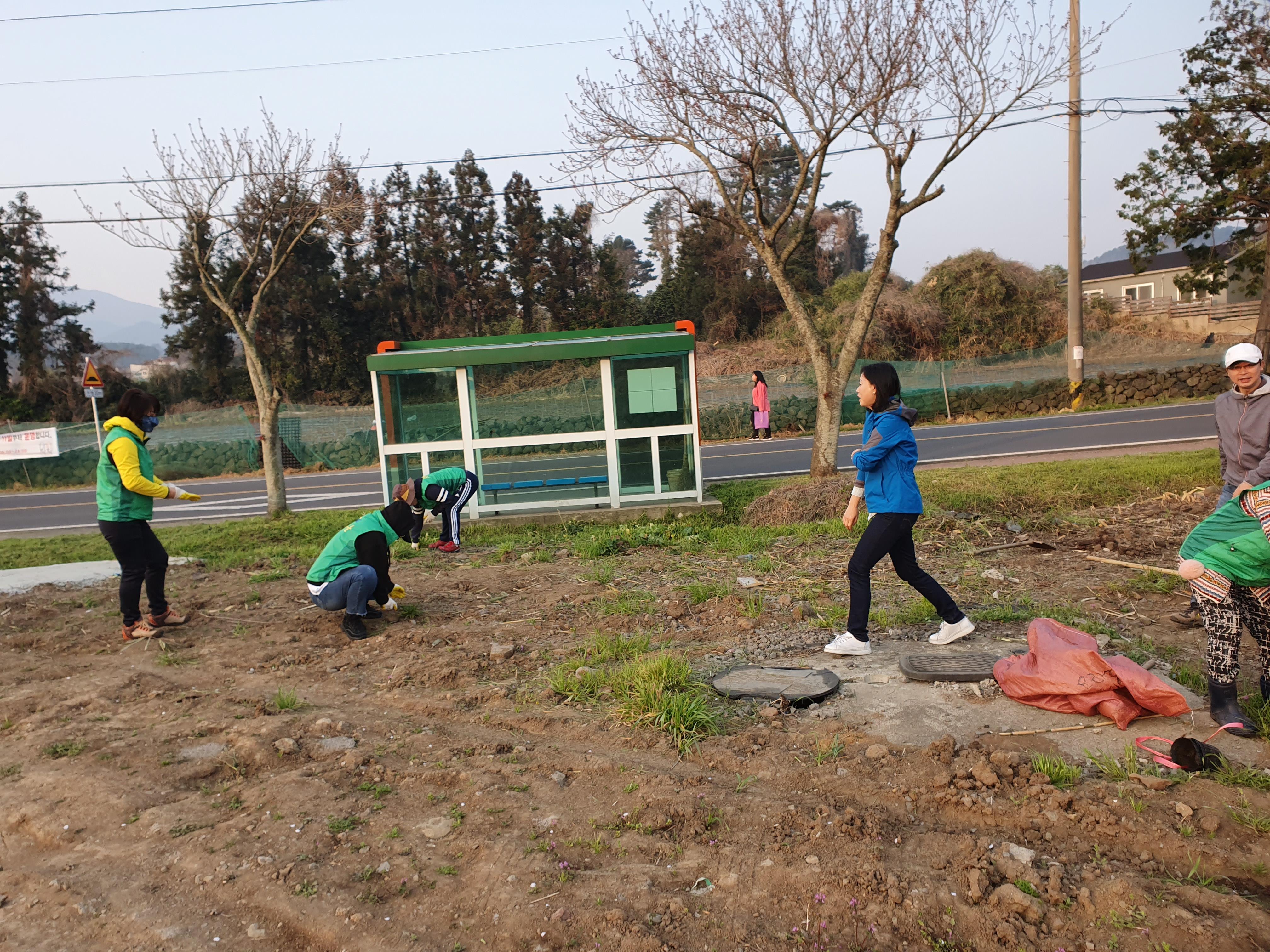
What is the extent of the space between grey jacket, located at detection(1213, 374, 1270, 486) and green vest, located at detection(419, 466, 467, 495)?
5.27 metres

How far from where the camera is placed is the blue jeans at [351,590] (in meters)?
6.29

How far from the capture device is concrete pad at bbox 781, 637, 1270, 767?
3.91 m

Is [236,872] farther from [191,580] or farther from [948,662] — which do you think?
[191,580]

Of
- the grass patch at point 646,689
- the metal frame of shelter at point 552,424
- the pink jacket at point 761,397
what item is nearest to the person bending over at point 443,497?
the grass patch at point 646,689

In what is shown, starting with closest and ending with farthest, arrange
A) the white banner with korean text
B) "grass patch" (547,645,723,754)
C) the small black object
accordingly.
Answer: the small black object, "grass patch" (547,645,723,754), the white banner with korean text

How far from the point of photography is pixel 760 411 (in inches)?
916

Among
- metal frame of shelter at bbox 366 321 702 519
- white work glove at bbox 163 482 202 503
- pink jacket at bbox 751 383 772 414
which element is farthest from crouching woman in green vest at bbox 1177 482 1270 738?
pink jacket at bbox 751 383 772 414

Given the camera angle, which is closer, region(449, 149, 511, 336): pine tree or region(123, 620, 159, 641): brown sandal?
region(123, 620, 159, 641): brown sandal

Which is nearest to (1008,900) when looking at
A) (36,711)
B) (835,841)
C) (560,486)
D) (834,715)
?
(835,841)

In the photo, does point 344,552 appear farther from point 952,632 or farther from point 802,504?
point 802,504

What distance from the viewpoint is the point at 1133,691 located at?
404 cm

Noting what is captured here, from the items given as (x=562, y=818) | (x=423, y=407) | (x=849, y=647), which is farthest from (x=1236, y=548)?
(x=423, y=407)

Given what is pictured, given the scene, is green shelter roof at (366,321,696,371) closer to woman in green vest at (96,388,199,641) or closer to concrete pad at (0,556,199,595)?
concrete pad at (0,556,199,595)

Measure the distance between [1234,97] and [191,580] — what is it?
2031 cm
